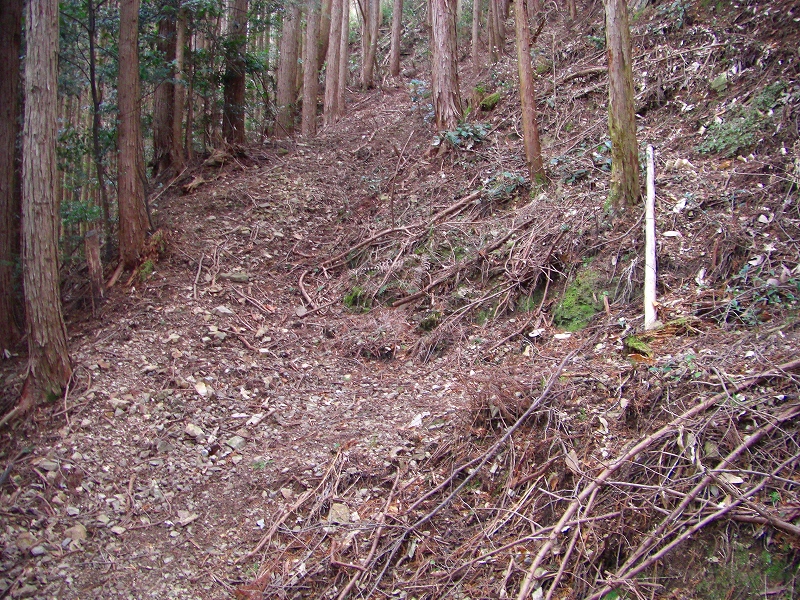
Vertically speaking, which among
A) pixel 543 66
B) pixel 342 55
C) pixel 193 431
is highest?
pixel 342 55

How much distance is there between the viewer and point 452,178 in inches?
386

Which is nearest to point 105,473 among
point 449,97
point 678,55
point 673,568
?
point 673,568

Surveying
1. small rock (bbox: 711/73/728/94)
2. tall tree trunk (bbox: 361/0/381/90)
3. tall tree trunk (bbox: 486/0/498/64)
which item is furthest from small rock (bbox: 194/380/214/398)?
tall tree trunk (bbox: 361/0/381/90)

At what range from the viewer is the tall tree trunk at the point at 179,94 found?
986 centimetres

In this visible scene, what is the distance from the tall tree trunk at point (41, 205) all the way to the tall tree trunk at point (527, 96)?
577cm

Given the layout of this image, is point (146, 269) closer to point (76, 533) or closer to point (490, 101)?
point (76, 533)

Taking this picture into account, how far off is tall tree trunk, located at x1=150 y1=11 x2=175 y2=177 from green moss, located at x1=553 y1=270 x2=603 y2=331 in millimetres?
7812

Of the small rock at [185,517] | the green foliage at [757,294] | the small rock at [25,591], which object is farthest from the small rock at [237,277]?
the green foliage at [757,294]

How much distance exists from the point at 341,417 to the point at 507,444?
6.68ft

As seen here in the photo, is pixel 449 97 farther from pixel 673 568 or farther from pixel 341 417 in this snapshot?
pixel 673 568

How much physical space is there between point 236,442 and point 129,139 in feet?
15.8

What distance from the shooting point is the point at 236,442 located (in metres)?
5.98

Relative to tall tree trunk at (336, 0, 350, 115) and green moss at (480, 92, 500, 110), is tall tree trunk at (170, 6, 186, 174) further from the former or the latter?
green moss at (480, 92, 500, 110)

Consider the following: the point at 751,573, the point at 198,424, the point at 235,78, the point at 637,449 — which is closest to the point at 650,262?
the point at 637,449
